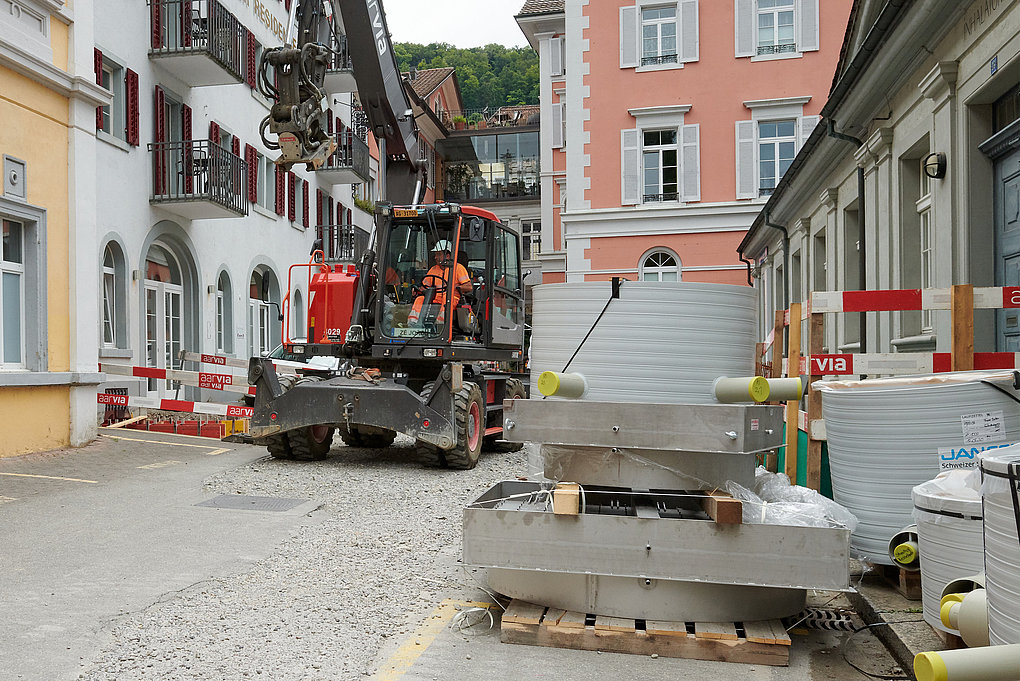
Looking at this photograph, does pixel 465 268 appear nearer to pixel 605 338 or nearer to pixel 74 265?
pixel 74 265

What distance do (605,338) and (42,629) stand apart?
10.5 ft

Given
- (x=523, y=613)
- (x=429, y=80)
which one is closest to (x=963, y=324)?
(x=523, y=613)

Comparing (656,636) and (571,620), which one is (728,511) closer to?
(656,636)

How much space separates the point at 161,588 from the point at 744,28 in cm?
2308

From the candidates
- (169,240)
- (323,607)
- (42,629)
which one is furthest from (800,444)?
(169,240)

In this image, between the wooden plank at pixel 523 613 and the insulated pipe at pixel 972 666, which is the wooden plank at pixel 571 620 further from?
the insulated pipe at pixel 972 666

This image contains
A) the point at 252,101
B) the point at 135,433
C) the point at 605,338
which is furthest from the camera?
the point at 252,101

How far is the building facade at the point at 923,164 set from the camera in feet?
22.3

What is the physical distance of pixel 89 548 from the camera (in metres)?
6.38

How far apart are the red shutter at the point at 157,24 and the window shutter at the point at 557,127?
21584 mm

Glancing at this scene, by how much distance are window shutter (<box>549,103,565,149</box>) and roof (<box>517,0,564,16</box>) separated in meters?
4.00

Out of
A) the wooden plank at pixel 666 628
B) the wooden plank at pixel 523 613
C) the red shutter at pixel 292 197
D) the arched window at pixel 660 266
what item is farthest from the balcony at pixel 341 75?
the wooden plank at pixel 666 628

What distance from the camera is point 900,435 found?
193 inches

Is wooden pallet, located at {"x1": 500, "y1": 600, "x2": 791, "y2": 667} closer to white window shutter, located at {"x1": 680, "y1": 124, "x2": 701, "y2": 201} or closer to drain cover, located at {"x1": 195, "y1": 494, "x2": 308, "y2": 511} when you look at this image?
drain cover, located at {"x1": 195, "y1": 494, "x2": 308, "y2": 511}
